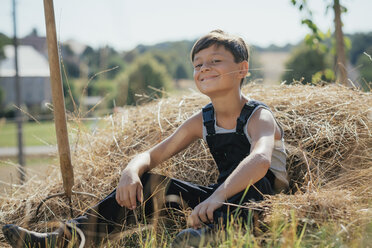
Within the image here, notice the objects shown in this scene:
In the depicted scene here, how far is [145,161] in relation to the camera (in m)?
2.28

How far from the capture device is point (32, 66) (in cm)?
2278

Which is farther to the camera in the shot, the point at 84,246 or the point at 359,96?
the point at 359,96

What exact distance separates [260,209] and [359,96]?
1.70m

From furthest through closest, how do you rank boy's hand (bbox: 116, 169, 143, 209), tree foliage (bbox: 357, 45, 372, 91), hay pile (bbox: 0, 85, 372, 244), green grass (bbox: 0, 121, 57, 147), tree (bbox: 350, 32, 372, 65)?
tree (bbox: 350, 32, 372, 65)
green grass (bbox: 0, 121, 57, 147)
tree foliage (bbox: 357, 45, 372, 91)
hay pile (bbox: 0, 85, 372, 244)
boy's hand (bbox: 116, 169, 143, 209)

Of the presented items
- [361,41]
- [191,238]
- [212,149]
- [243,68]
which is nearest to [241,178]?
[191,238]

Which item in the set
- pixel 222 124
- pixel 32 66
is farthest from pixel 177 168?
pixel 32 66

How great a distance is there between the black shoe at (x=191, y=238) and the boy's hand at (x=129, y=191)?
1.47 feet

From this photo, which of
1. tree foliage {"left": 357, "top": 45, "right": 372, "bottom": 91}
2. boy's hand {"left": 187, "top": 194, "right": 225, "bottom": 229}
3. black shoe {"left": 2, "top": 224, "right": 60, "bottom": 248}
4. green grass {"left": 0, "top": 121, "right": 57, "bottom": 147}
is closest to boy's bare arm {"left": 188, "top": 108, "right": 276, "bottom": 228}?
boy's hand {"left": 187, "top": 194, "right": 225, "bottom": 229}

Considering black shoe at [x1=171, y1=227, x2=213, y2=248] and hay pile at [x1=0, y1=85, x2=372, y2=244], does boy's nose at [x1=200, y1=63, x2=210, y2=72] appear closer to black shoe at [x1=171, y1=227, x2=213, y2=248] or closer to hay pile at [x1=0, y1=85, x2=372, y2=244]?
hay pile at [x1=0, y1=85, x2=372, y2=244]

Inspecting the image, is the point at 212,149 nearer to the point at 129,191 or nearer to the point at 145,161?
the point at 145,161

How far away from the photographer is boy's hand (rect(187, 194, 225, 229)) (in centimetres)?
178

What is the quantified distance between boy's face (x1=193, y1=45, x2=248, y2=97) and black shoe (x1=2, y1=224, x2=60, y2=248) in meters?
1.11

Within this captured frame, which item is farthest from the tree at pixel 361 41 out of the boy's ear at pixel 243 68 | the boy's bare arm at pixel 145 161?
the boy's bare arm at pixel 145 161

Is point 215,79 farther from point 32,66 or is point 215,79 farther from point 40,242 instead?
point 32,66
